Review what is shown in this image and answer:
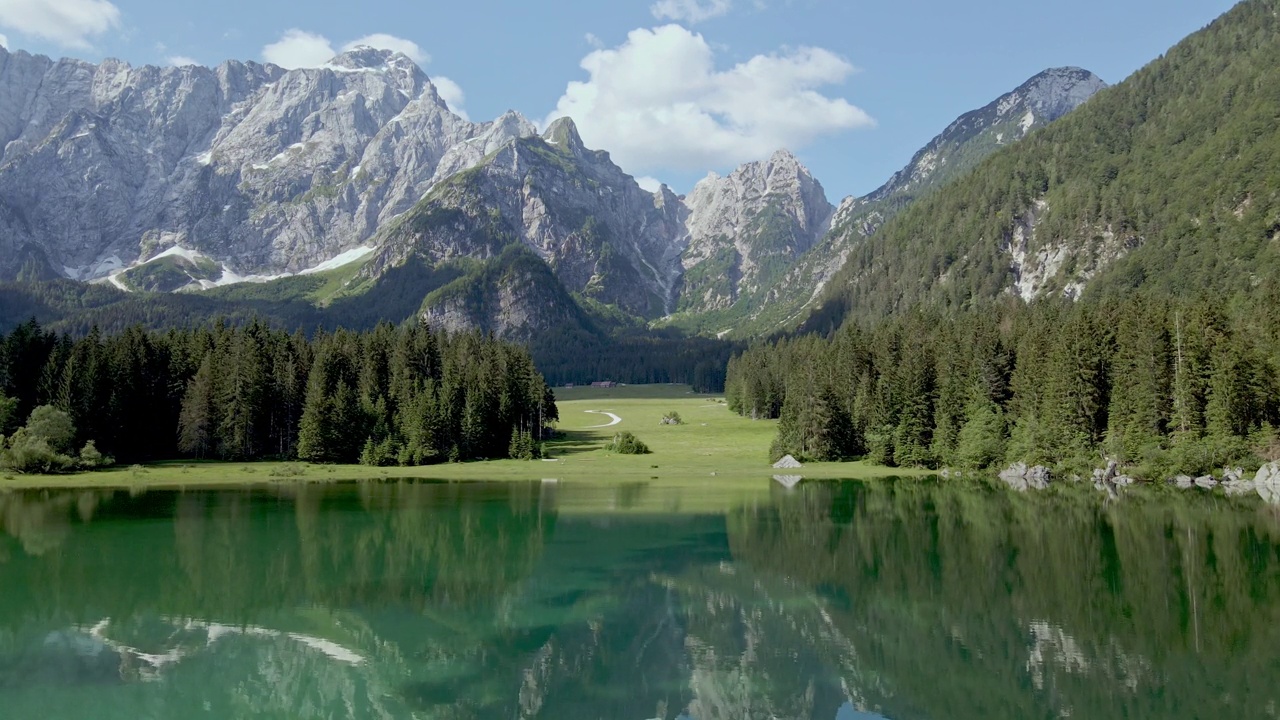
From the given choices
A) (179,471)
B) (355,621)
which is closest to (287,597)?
(355,621)

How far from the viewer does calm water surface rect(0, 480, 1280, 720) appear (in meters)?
21.6

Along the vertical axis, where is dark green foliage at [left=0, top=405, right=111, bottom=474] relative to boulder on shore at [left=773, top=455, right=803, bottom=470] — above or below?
above

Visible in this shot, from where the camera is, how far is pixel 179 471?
3519 inches

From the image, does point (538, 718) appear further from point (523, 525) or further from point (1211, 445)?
point (1211, 445)

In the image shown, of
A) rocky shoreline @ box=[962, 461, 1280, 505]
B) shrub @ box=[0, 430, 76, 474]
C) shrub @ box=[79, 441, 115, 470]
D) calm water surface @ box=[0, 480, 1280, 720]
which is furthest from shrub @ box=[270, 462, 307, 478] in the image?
rocky shoreline @ box=[962, 461, 1280, 505]

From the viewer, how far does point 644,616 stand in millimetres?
30344

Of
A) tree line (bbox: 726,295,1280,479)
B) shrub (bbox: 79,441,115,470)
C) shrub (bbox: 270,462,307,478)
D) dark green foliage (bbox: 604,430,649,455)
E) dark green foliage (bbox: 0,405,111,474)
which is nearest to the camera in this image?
tree line (bbox: 726,295,1280,479)

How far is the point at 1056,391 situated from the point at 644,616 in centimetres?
6917

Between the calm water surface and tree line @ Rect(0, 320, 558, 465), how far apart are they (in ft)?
150

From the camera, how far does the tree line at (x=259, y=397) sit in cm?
9788

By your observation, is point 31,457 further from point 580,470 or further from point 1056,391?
point 1056,391

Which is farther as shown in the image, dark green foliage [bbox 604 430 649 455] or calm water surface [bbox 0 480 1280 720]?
dark green foliage [bbox 604 430 649 455]

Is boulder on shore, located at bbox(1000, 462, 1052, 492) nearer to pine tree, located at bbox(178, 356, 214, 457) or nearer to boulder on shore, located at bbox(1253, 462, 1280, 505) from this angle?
boulder on shore, located at bbox(1253, 462, 1280, 505)

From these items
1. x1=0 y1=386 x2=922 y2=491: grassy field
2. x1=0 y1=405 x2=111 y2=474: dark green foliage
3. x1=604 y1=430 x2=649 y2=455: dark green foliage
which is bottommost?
x1=0 y1=386 x2=922 y2=491: grassy field
